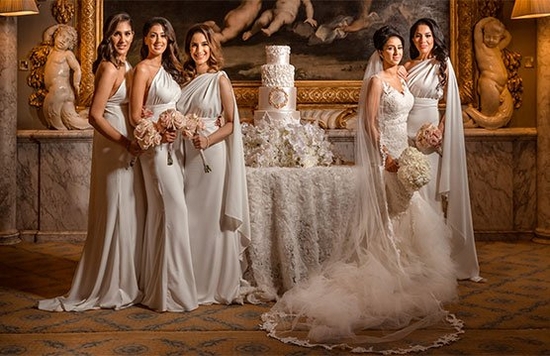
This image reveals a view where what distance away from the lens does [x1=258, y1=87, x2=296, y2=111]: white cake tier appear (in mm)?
6172

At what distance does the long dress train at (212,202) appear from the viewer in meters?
5.00

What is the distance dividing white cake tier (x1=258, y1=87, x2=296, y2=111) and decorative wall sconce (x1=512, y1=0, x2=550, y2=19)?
3.09m

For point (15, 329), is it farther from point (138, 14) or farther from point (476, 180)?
point (476, 180)

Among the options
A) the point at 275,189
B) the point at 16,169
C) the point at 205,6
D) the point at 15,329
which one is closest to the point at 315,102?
the point at 205,6

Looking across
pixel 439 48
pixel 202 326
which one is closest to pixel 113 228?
pixel 202 326

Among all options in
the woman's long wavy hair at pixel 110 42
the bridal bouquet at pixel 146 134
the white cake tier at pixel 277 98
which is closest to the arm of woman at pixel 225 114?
the bridal bouquet at pixel 146 134

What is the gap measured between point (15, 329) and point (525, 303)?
11.6 feet

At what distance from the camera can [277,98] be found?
617 centimetres

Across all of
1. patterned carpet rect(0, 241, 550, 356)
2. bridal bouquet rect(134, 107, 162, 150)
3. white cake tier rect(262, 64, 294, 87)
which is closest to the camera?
patterned carpet rect(0, 241, 550, 356)

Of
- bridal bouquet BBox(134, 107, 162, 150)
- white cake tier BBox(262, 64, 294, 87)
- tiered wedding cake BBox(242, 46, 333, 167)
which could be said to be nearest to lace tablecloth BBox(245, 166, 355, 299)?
tiered wedding cake BBox(242, 46, 333, 167)

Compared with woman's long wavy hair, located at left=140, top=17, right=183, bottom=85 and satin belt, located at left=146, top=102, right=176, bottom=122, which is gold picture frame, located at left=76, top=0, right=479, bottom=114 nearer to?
woman's long wavy hair, located at left=140, top=17, right=183, bottom=85

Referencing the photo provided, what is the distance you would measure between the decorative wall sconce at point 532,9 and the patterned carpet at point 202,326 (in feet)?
10.0

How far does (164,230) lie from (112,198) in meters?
0.45

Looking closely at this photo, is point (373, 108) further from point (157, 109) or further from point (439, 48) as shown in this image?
point (157, 109)
